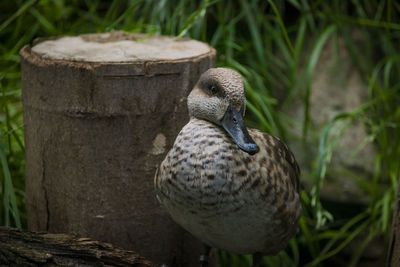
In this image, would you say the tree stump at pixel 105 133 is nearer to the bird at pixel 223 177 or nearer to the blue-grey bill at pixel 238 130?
the bird at pixel 223 177

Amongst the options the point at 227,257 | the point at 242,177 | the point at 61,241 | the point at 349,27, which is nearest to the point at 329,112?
the point at 349,27

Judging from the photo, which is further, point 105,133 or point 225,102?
point 105,133

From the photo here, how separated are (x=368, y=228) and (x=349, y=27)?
101 cm

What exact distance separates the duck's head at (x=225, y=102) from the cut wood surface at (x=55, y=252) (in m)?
0.42

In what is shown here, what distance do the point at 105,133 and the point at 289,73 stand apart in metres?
1.37

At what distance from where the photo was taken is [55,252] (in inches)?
50.6

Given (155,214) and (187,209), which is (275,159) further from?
(155,214)

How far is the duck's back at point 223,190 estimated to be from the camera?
1247mm

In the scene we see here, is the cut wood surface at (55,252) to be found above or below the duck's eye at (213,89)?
below

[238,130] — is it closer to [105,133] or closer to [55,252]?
[105,133]

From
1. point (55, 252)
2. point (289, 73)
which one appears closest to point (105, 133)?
point (55, 252)

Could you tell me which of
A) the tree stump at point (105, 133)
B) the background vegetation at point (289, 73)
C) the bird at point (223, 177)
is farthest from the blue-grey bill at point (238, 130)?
the background vegetation at point (289, 73)

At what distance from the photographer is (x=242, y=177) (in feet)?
4.14

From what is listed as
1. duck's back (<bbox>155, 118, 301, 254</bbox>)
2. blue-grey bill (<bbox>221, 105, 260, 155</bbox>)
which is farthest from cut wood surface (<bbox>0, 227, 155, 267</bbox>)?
blue-grey bill (<bbox>221, 105, 260, 155</bbox>)
